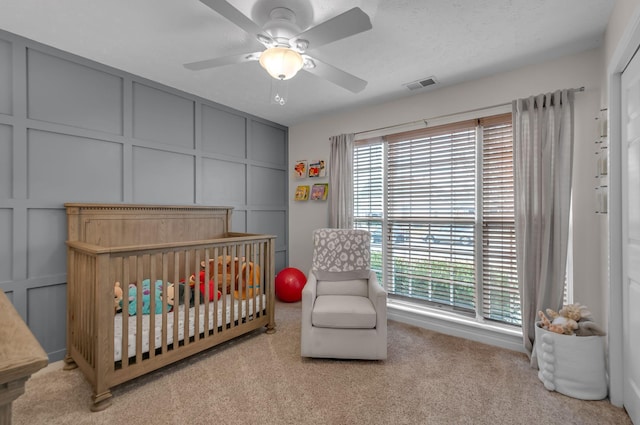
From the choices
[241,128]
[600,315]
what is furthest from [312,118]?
[600,315]

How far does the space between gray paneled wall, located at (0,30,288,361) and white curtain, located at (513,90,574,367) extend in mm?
2958

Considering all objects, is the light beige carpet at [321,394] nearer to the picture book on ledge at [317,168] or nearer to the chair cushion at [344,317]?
the chair cushion at [344,317]

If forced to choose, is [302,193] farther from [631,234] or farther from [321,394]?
[631,234]

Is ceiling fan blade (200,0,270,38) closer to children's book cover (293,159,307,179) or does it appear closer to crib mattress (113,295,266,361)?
crib mattress (113,295,266,361)

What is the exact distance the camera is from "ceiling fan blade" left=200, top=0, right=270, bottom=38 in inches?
52.6

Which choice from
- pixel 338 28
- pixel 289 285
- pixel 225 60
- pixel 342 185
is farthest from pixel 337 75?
pixel 289 285

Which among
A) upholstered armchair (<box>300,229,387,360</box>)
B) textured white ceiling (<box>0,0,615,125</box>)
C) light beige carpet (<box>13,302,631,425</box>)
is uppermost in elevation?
textured white ceiling (<box>0,0,615,125</box>)

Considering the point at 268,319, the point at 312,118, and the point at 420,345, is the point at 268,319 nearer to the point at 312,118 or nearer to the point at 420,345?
the point at 420,345

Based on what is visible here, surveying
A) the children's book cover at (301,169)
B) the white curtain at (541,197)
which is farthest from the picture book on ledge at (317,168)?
the white curtain at (541,197)

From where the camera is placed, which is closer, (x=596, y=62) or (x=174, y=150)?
(x=596, y=62)

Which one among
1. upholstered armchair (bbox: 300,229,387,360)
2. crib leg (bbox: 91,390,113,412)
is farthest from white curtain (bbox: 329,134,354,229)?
crib leg (bbox: 91,390,113,412)

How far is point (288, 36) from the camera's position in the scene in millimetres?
1737

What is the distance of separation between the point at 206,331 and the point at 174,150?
5.79 feet

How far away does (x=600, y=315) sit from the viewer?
216 centimetres
